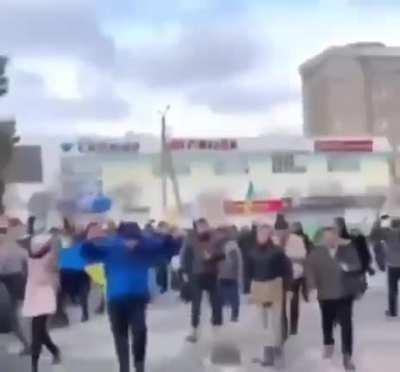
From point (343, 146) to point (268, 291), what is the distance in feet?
179

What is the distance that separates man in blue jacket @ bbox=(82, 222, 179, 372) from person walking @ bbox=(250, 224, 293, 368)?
1371mm

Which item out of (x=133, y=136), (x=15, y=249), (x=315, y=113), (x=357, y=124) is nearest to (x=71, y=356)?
(x=15, y=249)

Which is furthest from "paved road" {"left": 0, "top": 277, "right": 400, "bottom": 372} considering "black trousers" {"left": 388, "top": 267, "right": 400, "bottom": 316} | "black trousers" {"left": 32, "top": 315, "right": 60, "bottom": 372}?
"black trousers" {"left": 32, "top": 315, "right": 60, "bottom": 372}

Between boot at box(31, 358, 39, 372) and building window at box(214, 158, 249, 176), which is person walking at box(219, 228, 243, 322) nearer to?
boot at box(31, 358, 39, 372)

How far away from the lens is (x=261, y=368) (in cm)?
1042

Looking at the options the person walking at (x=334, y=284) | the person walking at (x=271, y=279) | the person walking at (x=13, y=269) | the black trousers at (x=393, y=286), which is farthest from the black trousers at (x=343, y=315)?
the black trousers at (x=393, y=286)

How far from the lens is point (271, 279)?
1025 centimetres

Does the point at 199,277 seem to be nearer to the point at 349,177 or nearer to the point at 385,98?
the point at 349,177

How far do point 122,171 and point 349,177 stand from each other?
12909 mm

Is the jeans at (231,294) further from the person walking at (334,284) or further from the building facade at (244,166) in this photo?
the building facade at (244,166)

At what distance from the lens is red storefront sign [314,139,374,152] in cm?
6384

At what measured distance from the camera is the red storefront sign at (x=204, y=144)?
61.7 m

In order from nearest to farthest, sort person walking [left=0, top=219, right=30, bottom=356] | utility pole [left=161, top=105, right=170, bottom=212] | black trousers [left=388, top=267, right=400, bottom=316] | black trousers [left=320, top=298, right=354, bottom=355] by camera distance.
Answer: black trousers [left=320, top=298, right=354, bottom=355]
person walking [left=0, top=219, right=30, bottom=356]
black trousers [left=388, top=267, right=400, bottom=316]
utility pole [left=161, top=105, right=170, bottom=212]

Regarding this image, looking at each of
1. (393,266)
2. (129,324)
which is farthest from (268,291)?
(393,266)
